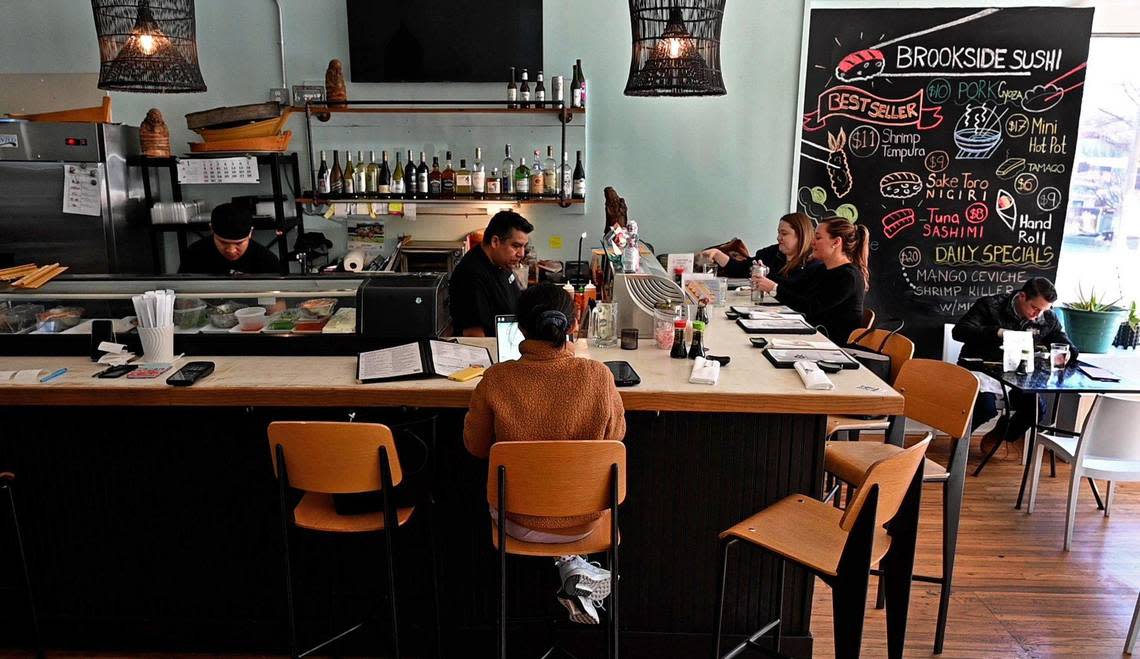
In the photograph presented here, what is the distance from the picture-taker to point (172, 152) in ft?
18.8

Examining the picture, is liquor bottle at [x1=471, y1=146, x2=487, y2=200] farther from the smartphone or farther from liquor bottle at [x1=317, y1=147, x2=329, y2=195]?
the smartphone

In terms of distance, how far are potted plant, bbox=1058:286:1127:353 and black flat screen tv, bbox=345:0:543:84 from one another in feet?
12.8

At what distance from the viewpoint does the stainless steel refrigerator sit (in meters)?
5.07

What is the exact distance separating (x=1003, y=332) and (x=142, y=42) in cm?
457

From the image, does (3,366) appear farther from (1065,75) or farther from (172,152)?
(1065,75)

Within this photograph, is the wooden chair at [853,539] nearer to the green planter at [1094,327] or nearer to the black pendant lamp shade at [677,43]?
the black pendant lamp shade at [677,43]

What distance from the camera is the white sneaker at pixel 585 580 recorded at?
2.28 m

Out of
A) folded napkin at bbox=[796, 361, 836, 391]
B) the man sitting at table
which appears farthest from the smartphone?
the man sitting at table

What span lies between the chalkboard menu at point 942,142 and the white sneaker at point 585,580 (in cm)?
405

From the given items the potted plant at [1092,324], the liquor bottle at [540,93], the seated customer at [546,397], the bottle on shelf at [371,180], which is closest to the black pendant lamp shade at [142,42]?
the bottle on shelf at [371,180]

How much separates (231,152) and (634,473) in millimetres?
4005

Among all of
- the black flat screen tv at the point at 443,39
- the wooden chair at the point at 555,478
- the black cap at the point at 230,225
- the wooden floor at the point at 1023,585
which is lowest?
the wooden floor at the point at 1023,585

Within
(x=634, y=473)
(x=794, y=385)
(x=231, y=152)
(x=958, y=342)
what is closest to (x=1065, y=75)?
(x=958, y=342)

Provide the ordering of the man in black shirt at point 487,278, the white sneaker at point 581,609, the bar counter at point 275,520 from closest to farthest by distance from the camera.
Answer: the white sneaker at point 581,609, the bar counter at point 275,520, the man in black shirt at point 487,278
